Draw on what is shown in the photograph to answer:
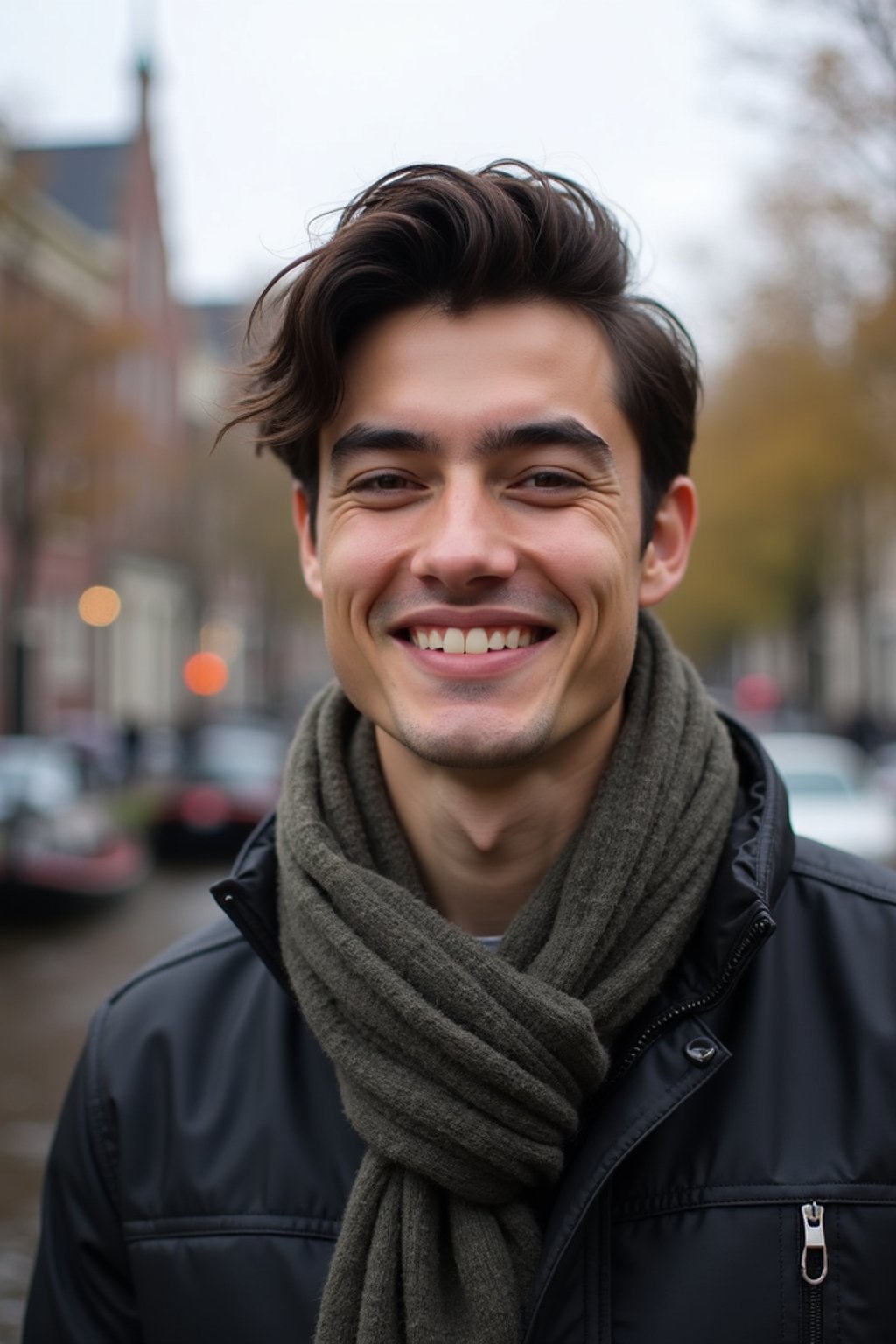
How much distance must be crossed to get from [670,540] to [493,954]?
2.71 feet

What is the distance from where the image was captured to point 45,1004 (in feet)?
31.3

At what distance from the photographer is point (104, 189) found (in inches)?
1770

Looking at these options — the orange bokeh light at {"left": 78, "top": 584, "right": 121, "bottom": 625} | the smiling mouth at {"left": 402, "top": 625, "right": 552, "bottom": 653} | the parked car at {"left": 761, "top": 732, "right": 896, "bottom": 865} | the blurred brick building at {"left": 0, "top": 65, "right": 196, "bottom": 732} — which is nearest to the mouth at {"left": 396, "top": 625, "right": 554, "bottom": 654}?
the smiling mouth at {"left": 402, "top": 625, "right": 552, "bottom": 653}

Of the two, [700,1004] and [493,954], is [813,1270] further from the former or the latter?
[493,954]

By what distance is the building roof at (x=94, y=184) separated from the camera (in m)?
44.8

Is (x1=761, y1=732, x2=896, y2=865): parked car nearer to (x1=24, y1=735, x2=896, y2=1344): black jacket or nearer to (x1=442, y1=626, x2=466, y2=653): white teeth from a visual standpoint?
(x1=24, y1=735, x2=896, y2=1344): black jacket

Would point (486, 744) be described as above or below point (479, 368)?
below

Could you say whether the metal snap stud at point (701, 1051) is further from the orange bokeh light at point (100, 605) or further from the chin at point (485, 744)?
the orange bokeh light at point (100, 605)

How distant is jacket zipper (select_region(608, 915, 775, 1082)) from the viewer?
80.5 inches

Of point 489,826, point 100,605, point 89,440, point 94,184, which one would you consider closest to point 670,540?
point 489,826

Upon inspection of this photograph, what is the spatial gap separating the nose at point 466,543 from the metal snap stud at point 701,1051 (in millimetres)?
700

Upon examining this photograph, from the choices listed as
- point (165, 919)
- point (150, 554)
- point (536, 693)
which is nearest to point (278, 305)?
point (536, 693)

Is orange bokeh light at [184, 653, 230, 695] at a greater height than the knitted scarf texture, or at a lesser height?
greater

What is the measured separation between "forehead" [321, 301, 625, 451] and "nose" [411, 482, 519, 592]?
105 mm
